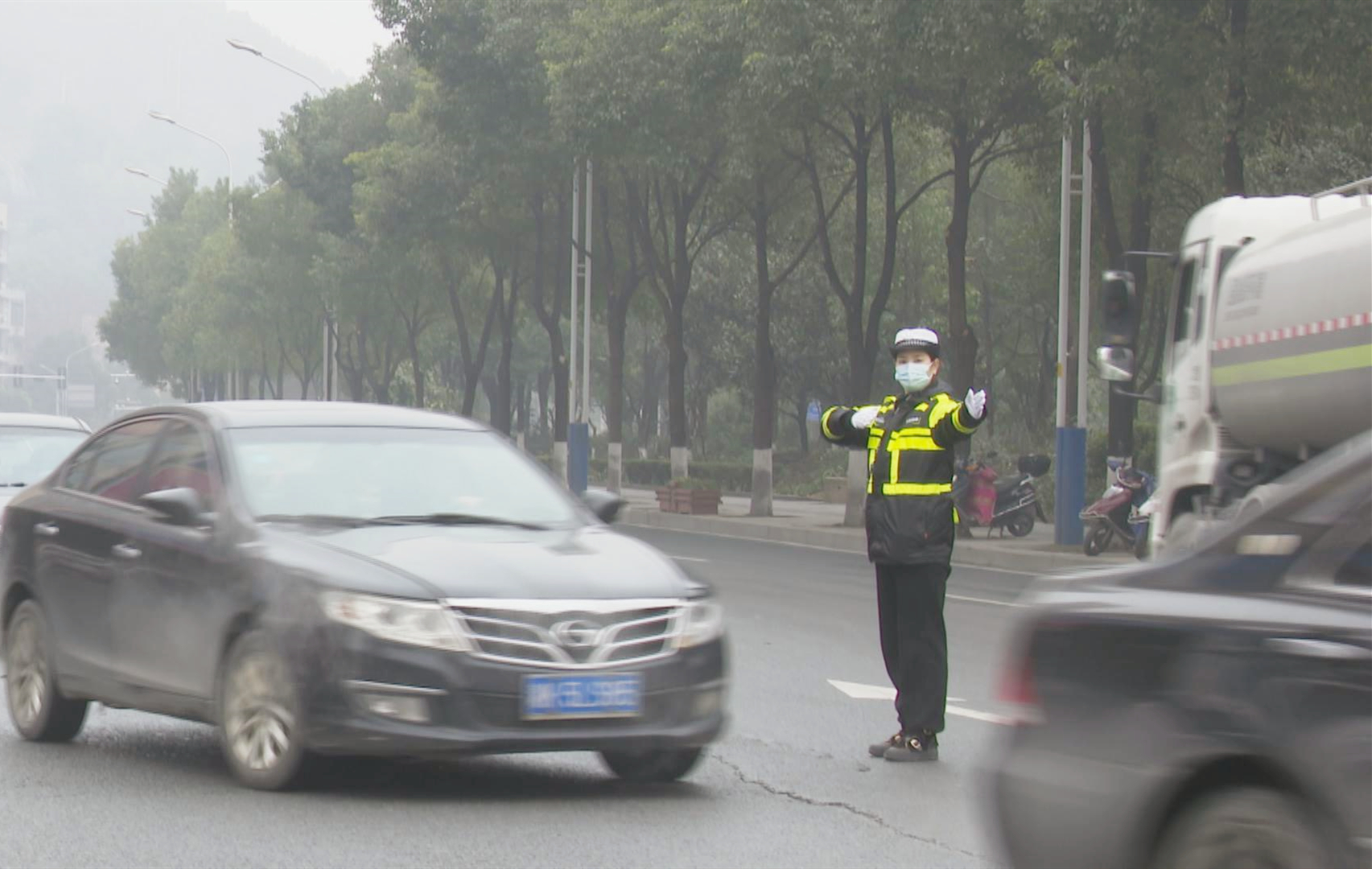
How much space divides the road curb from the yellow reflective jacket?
9.10 metres

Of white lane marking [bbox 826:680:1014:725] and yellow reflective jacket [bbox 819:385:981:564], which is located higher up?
yellow reflective jacket [bbox 819:385:981:564]

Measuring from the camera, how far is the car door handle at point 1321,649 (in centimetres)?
423

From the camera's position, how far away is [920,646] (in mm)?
9008

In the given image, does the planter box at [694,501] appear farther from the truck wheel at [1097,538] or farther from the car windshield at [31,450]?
the car windshield at [31,450]

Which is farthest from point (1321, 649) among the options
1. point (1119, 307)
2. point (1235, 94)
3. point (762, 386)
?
point (762, 386)

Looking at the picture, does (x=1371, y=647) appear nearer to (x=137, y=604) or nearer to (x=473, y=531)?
(x=473, y=531)

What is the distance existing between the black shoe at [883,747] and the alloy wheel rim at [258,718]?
2.69 meters

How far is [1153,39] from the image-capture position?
21.8 m

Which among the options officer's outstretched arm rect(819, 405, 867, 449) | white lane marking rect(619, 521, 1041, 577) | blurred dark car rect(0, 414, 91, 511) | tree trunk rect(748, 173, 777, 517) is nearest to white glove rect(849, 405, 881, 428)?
officer's outstretched arm rect(819, 405, 867, 449)

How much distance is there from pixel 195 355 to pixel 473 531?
96602 mm

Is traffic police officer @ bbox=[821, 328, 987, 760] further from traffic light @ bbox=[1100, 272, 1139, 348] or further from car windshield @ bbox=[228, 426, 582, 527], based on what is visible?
traffic light @ bbox=[1100, 272, 1139, 348]

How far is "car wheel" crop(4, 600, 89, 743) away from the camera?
29.9ft

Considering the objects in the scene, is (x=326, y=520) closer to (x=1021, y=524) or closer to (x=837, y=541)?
(x=837, y=541)

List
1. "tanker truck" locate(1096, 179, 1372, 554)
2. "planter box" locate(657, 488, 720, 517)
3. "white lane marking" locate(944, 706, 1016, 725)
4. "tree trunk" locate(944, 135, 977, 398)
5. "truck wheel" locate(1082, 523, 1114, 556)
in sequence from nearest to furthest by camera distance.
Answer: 1. "white lane marking" locate(944, 706, 1016, 725)
2. "tanker truck" locate(1096, 179, 1372, 554)
3. "truck wheel" locate(1082, 523, 1114, 556)
4. "tree trunk" locate(944, 135, 977, 398)
5. "planter box" locate(657, 488, 720, 517)
